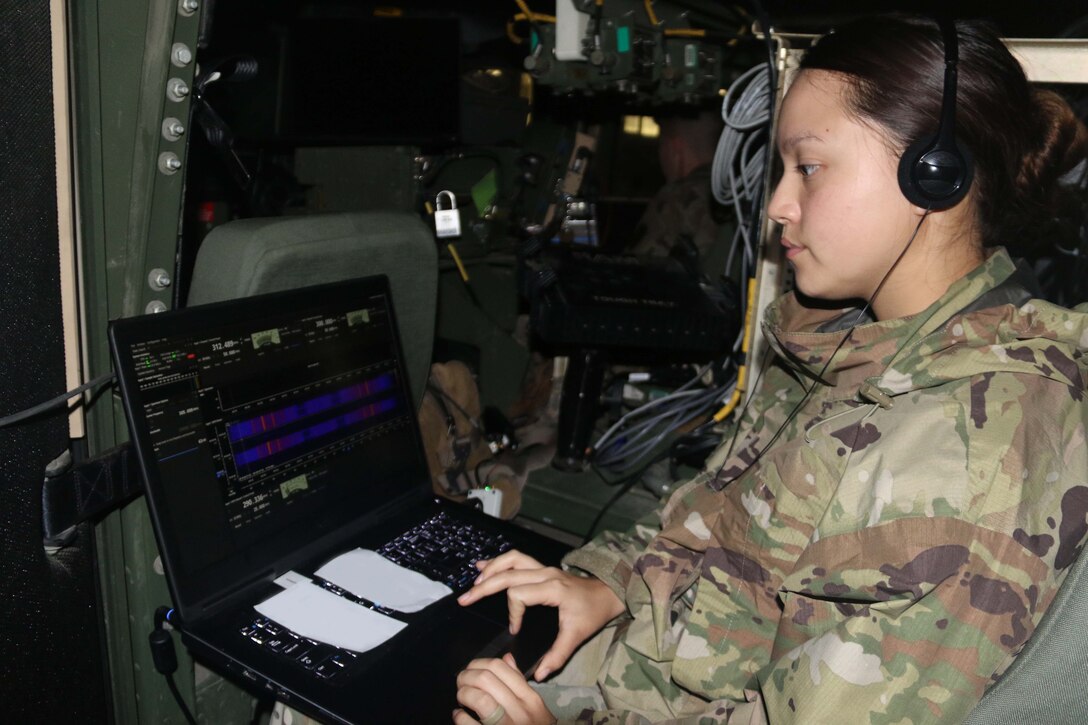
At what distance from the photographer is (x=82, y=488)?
3.13 feet

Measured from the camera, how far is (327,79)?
6.37 ft

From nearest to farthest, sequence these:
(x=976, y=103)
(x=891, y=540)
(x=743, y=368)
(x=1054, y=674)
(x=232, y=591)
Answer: (x=1054, y=674) < (x=891, y=540) < (x=976, y=103) < (x=232, y=591) < (x=743, y=368)

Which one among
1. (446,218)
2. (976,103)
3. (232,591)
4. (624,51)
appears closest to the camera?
(976,103)

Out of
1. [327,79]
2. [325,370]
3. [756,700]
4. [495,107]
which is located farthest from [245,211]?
[756,700]

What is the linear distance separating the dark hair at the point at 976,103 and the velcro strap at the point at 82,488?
88cm

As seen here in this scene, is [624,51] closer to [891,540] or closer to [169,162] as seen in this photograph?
[169,162]

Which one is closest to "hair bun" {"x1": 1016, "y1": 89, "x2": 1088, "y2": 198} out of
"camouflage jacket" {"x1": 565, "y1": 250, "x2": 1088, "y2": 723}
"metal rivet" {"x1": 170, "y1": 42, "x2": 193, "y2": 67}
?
"camouflage jacket" {"x1": 565, "y1": 250, "x2": 1088, "y2": 723}

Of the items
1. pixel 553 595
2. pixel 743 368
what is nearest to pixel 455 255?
pixel 743 368

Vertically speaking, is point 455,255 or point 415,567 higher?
point 455,255

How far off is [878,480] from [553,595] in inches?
16.8

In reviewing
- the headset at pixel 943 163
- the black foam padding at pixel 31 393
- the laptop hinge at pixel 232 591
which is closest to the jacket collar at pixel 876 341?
the headset at pixel 943 163

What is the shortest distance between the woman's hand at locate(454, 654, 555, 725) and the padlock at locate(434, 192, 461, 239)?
1.29 meters

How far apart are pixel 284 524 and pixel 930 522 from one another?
2.41ft

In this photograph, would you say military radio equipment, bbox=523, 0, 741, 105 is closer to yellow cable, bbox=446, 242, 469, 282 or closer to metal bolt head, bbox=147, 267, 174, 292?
yellow cable, bbox=446, 242, 469, 282
